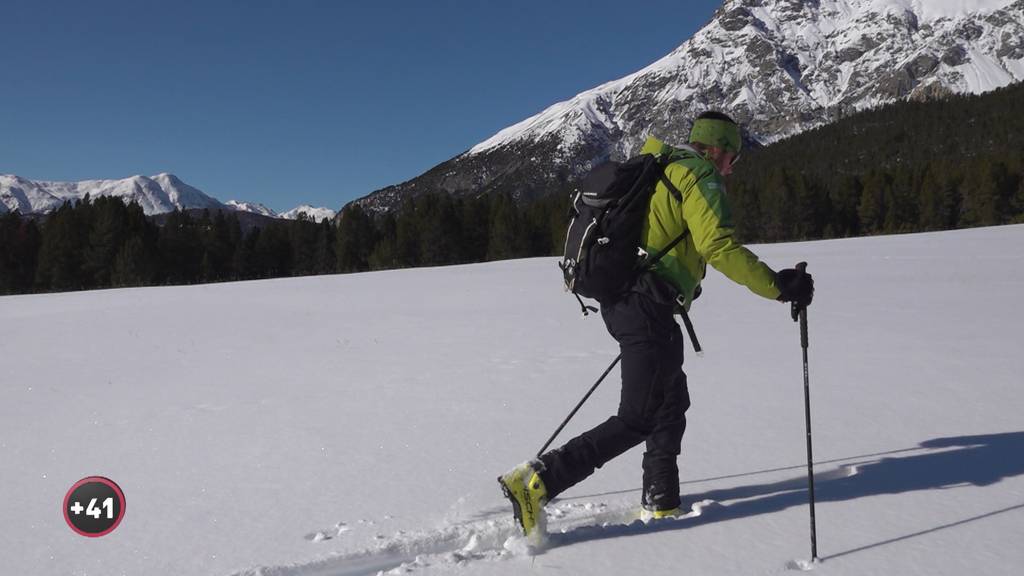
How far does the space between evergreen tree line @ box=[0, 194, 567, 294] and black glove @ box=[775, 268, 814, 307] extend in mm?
57242

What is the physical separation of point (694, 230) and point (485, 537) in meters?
1.93

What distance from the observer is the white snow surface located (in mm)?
3123

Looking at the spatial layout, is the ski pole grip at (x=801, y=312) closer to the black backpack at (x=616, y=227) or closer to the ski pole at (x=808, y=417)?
the ski pole at (x=808, y=417)

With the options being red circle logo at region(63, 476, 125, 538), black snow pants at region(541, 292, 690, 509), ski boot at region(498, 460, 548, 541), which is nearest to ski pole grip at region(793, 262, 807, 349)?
black snow pants at region(541, 292, 690, 509)

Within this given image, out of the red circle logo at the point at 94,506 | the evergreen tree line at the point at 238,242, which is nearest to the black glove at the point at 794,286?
the red circle logo at the point at 94,506

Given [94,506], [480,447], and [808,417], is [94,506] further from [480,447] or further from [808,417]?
[808,417]

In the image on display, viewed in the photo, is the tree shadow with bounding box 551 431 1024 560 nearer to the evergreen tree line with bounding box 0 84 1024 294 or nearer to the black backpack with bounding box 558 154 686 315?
the black backpack with bounding box 558 154 686 315

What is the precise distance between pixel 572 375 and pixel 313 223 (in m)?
69.1

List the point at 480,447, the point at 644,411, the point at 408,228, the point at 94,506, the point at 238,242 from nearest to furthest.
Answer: the point at 644,411 < the point at 94,506 < the point at 480,447 < the point at 238,242 < the point at 408,228

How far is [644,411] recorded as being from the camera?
11.1 ft

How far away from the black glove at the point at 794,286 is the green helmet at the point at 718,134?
30.6 inches

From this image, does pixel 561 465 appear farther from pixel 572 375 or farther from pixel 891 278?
pixel 891 278

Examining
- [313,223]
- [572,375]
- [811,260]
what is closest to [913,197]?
[811,260]

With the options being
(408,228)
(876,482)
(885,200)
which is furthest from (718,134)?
(885,200)
